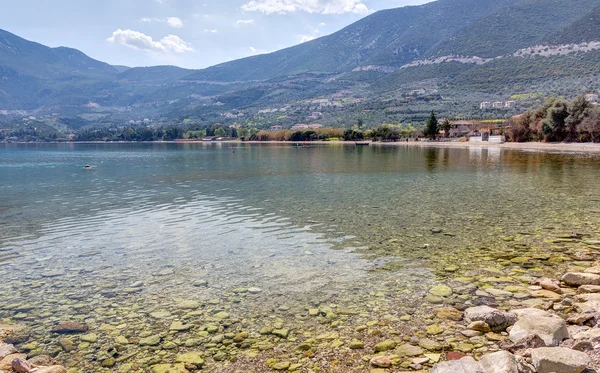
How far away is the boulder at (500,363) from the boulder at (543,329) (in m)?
1.14

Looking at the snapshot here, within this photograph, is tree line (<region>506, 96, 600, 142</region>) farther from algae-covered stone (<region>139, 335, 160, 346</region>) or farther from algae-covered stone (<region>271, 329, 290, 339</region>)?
algae-covered stone (<region>139, 335, 160, 346</region>)

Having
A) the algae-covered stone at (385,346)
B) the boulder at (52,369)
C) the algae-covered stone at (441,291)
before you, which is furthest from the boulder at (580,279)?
the boulder at (52,369)

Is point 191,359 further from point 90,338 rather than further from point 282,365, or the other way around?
point 90,338

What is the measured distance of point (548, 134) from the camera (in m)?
90.2

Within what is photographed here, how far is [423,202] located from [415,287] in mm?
14159

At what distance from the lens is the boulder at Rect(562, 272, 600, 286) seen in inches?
364

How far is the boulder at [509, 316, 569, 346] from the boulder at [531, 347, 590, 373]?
2.56ft

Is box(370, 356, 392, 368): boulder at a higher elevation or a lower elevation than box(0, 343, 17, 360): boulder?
higher

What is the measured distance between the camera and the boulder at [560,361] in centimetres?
548

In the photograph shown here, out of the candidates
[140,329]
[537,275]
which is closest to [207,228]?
[140,329]

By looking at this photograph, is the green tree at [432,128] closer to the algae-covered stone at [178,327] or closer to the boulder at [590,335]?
the boulder at [590,335]

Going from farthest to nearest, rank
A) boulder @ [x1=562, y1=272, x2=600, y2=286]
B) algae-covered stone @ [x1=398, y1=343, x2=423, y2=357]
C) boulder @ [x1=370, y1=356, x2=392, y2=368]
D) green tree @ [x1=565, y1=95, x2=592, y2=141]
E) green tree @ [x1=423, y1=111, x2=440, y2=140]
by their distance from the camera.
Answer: green tree @ [x1=423, y1=111, x2=440, y2=140], green tree @ [x1=565, y1=95, x2=592, y2=141], boulder @ [x1=562, y1=272, x2=600, y2=286], algae-covered stone @ [x1=398, y1=343, x2=423, y2=357], boulder @ [x1=370, y1=356, x2=392, y2=368]

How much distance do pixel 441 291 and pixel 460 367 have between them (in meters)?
4.16

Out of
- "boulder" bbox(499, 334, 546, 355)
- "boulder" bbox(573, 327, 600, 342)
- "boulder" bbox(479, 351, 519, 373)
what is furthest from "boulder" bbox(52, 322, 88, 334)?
"boulder" bbox(573, 327, 600, 342)
